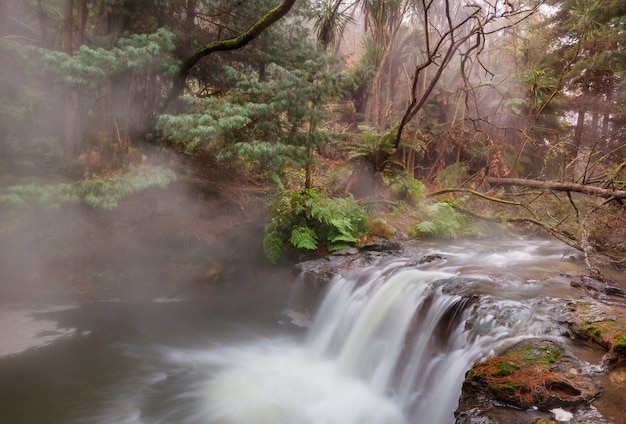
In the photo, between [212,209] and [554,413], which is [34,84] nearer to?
[212,209]

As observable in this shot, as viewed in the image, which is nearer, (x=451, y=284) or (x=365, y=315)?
(x=451, y=284)

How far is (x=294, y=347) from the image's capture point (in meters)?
7.42

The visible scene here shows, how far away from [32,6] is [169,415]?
1019 cm

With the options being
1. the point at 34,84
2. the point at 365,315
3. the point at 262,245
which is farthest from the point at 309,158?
the point at 34,84

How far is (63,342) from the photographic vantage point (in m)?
6.59

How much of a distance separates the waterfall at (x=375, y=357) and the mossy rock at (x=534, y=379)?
56cm

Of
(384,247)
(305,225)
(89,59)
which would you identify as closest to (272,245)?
(305,225)

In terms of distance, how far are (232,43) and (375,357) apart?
21.7 feet

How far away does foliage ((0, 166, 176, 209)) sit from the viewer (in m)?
6.99

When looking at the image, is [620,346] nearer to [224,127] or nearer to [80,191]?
[224,127]

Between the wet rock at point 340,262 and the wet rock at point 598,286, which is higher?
the wet rock at point 598,286

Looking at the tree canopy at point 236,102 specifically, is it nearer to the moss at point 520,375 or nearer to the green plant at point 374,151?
the green plant at point 374,151

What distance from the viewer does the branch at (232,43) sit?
23.0 ft

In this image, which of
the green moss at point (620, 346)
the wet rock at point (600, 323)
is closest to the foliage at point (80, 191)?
the wet rock at point (600, 323)
